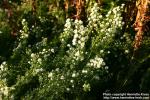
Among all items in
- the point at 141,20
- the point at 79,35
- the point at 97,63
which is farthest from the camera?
the point at 79,35

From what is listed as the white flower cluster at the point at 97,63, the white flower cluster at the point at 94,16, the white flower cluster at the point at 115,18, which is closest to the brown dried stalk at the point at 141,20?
the white flower cluster at the point at 115,18

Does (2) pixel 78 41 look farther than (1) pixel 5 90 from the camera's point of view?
Yes

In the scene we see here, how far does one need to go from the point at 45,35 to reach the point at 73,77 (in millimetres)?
1646

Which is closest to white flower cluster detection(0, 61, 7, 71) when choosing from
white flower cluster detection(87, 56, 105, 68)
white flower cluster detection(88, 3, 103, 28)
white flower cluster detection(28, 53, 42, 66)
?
white flower cluster detection(28, 53, 42, 66)

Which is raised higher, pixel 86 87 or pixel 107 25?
pixel 107 25

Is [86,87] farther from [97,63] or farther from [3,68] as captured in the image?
[3,68]

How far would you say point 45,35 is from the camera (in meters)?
7.70

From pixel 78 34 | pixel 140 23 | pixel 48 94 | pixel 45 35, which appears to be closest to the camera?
pixel 48 94

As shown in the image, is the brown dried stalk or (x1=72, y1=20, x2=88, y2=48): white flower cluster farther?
(x1=72, y1=20, x2=88, y2=48): white flower cluster

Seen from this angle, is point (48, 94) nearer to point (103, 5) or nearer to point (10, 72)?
point (10, 72)

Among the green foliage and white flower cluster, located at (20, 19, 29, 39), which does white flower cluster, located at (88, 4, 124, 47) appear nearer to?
the green foliage

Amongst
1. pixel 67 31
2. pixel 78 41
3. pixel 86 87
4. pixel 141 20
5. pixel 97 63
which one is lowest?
pixel 86 87

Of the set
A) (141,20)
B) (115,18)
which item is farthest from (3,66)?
(141,20)

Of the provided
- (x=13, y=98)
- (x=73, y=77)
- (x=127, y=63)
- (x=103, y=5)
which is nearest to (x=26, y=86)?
(x=13, y=98)
